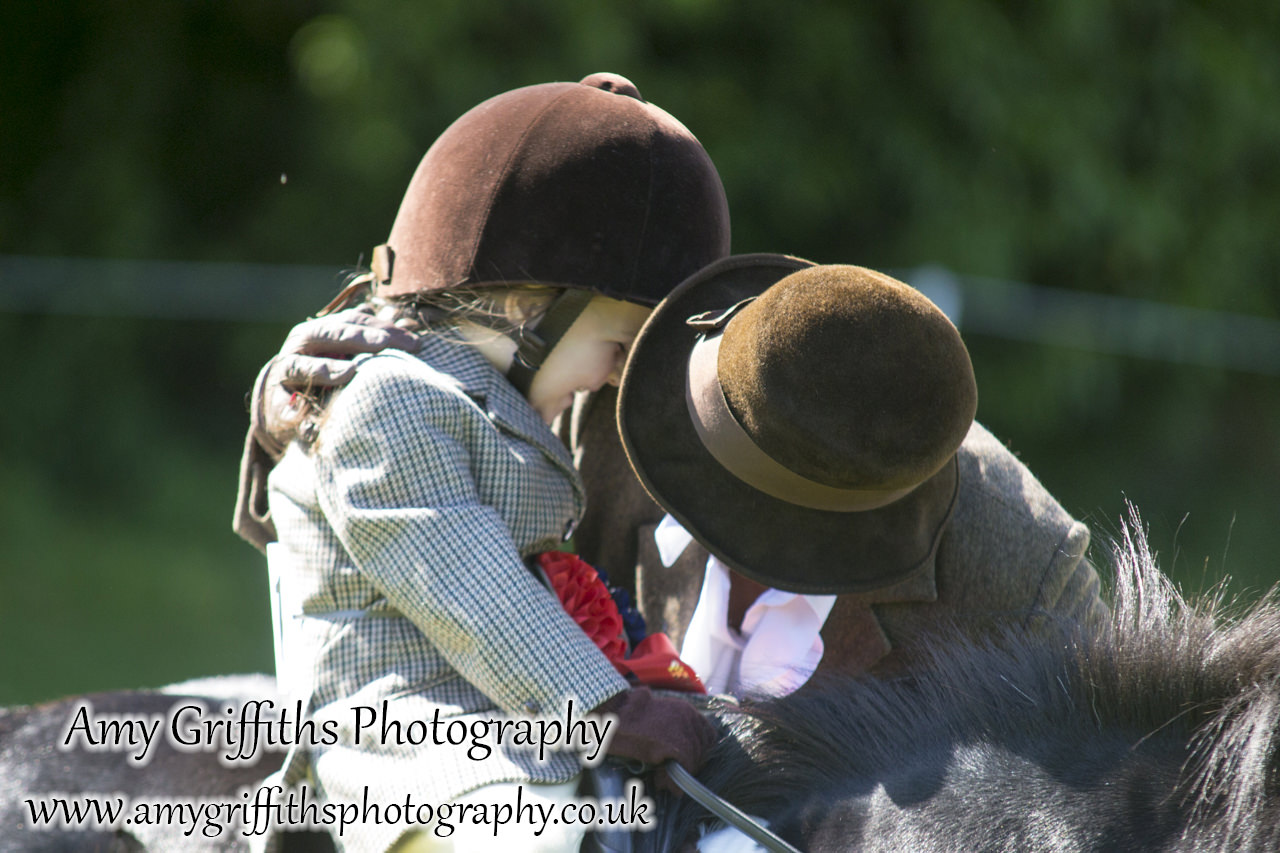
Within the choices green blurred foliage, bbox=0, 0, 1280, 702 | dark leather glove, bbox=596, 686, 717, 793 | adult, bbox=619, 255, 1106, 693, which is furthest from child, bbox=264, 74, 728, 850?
green blurred foliage, bbox=0, 0, 1280, 702

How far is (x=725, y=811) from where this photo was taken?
3.55 feet

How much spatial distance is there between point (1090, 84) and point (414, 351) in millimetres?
6214

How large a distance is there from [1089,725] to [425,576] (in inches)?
24.5

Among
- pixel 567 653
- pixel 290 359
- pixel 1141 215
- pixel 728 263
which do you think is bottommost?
pixel 1141 215

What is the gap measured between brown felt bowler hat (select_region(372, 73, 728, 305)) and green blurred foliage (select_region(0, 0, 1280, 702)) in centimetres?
454

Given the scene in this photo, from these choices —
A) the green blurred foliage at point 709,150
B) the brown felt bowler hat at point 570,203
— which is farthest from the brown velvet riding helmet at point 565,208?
the green blurred foliage at point 709,150

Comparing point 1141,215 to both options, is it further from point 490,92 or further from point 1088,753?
point 1088,753

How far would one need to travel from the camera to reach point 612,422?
5.42 feet

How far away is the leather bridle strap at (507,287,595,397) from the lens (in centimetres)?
140

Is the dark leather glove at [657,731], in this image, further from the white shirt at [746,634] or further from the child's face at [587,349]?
the child's face at [587,349]

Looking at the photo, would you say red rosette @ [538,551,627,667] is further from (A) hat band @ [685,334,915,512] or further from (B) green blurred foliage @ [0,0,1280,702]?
(B) green blurred foliage @ [0,0,1280,702]

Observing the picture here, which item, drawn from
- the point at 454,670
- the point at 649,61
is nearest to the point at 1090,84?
the point at 649,61

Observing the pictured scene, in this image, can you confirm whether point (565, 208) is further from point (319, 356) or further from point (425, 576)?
point (425, 576)

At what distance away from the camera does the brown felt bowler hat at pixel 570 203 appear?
137 cm
